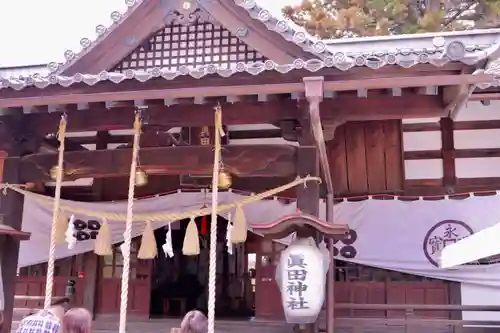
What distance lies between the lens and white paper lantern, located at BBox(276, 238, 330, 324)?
5.50 m

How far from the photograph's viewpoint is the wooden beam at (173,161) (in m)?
6.21

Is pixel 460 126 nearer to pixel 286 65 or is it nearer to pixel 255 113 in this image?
pixel 255 113

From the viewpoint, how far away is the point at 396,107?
6070 mm

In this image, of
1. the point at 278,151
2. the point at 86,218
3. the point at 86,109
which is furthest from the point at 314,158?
the point at 86,218

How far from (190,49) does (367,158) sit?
11.4 feet

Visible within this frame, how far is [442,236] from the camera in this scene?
26.8ft

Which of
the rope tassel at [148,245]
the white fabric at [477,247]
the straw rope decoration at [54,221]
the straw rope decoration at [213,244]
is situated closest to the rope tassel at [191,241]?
the rope tassel at [148,245]

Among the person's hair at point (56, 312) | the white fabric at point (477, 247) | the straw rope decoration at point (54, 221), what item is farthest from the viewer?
the straw rope decoration at point (54, 221)

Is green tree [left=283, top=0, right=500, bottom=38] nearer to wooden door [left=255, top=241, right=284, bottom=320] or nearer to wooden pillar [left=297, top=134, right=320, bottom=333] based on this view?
wooden door [left=255, top=241, right=284, bottom=320]

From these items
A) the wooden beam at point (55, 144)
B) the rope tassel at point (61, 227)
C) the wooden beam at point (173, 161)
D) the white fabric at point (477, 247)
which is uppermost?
the wooden beam at point (55, 144)

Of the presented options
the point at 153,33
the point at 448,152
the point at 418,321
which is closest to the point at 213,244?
the point at 418,321

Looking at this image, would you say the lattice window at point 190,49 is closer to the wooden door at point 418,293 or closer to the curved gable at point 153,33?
the curved gable at point 153,33

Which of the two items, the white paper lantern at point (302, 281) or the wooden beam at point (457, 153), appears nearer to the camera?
the white paper lantern at point (302, 281)

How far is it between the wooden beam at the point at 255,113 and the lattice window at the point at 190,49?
797mm
